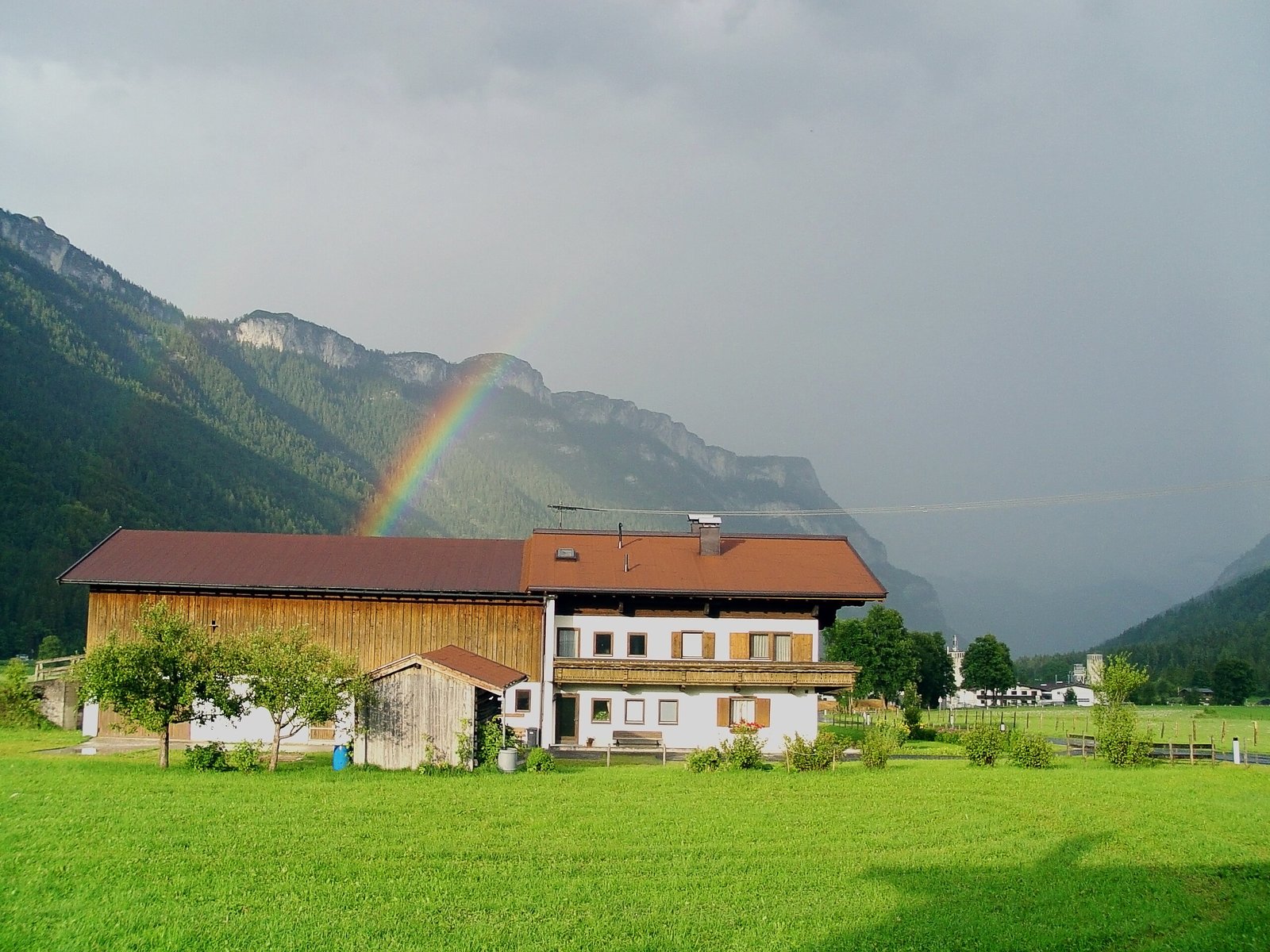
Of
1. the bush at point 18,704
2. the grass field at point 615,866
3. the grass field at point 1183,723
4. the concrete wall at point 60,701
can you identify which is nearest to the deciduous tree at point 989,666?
the grass field at point 1183,723

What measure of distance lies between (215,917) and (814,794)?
1704 cm

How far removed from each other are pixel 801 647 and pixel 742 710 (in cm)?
396

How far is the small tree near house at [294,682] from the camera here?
3275 cm

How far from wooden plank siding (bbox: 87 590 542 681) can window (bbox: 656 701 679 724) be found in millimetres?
5453

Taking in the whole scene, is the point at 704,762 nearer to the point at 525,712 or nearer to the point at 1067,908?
the point at 525,712

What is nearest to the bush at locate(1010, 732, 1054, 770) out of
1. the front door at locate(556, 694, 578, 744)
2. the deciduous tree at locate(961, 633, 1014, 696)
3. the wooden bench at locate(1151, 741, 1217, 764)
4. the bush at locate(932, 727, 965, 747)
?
the wooden bench at locate(1151, 741, 1217, 764)

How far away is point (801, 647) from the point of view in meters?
46.7

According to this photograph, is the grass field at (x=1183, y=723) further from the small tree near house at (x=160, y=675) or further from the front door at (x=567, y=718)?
the small tree near house at (x=160, y=675)

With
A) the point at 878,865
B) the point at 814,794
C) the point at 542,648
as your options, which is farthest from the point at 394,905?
the point at 542,648

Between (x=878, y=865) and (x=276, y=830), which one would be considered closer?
(x=878, y=865)

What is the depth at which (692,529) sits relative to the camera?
52.5 meters

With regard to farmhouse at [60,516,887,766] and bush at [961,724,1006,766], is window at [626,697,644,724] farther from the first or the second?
bush at [961,724,1006,766]

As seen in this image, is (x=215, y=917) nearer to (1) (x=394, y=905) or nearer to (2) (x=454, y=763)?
(1) (x=394, y=905)

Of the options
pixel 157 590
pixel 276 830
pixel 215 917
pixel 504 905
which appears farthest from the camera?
pixel 157 590
